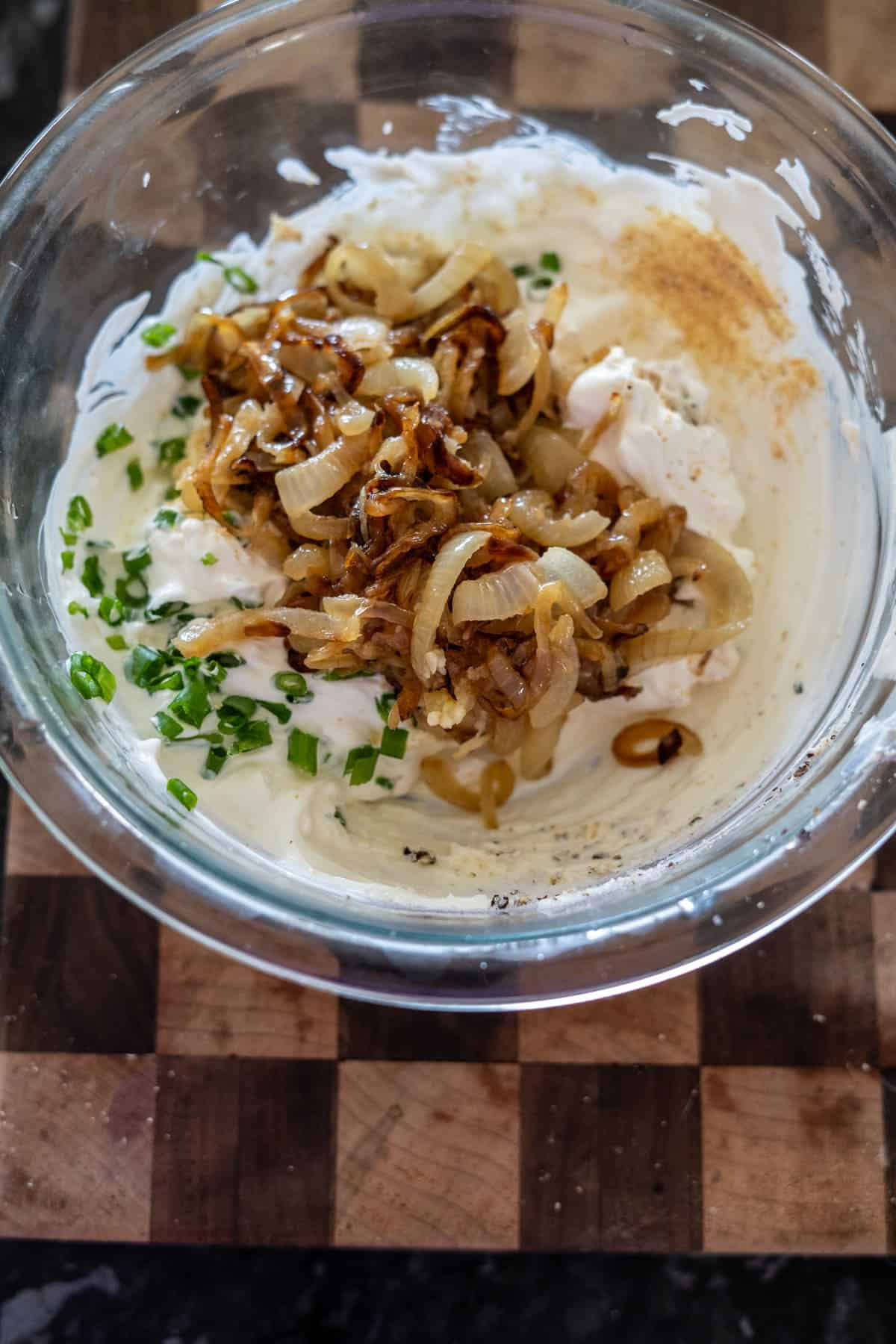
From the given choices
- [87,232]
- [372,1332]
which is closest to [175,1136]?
[372,1332]

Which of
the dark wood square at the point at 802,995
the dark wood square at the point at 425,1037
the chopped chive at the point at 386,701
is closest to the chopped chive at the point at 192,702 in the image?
the chopped chive at the point at 386,701

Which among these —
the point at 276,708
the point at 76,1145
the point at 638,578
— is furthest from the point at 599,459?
the point at 76,1145

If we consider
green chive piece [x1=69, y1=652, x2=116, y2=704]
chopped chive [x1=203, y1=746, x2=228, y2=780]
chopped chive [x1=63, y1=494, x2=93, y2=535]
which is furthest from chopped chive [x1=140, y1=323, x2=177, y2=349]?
chopped chive [x1=203, y1=746, x2=228, y2=780]

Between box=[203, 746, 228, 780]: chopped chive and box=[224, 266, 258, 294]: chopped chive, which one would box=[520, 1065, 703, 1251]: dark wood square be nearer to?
box=[203, 746, 228, 780]: chopped chive

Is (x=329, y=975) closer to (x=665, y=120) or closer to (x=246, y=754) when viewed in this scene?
(x=246, y=754)

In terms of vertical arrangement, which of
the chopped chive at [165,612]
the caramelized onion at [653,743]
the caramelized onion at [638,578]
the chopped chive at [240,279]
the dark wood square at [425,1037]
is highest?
the chopped chive at [240,279]

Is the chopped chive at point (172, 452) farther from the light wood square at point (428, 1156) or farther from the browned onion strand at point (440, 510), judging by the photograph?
the light wood square at point (428, 1156)
